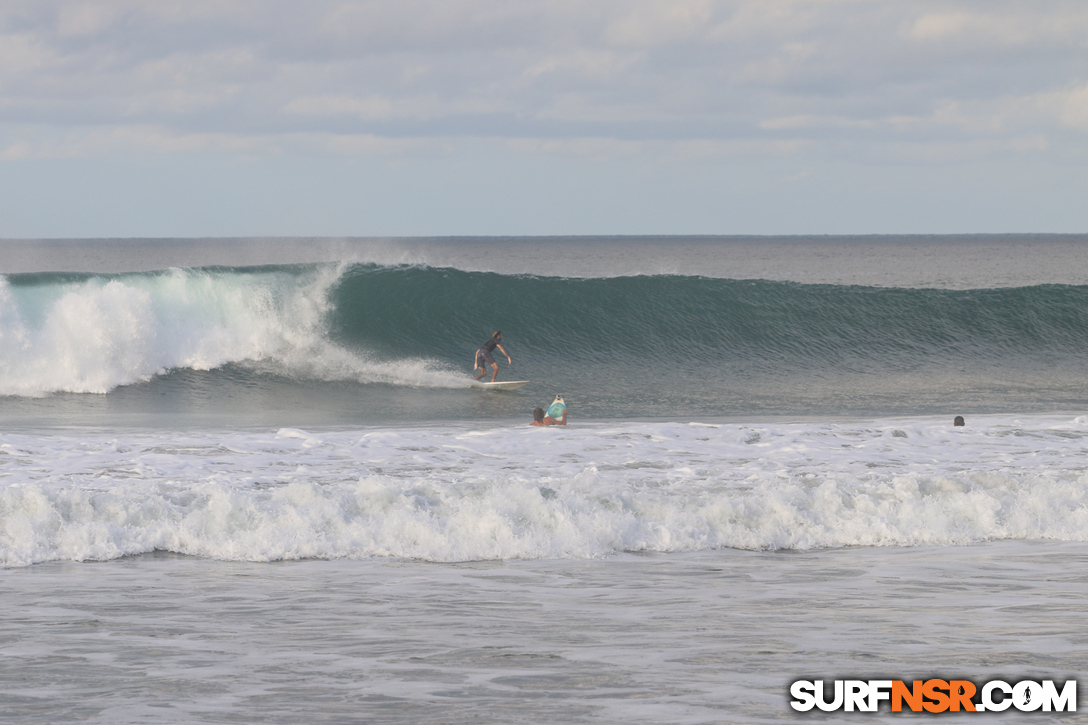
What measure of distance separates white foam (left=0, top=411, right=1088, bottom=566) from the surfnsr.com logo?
10.3 ft

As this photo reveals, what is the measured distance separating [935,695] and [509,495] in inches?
173

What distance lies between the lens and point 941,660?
15.8ft

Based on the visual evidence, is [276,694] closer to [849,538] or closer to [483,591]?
[483,591]

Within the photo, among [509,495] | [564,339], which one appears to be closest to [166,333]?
[564,339]

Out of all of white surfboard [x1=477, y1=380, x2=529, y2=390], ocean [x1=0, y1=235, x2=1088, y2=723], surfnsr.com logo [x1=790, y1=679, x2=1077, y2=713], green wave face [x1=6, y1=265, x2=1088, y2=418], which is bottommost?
surfnsr.com logo [x1=790, y1=679, x2=1077, y2=713]

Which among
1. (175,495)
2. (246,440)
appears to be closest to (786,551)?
(175,495)

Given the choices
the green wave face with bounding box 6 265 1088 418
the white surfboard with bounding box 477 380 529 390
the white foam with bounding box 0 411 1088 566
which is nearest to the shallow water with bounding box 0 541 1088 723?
the white foam with bounding box 0 411 1088 566

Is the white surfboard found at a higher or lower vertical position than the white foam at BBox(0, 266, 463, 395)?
lower

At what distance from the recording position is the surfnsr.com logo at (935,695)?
425cm

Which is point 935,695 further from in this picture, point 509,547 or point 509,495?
point 509,495

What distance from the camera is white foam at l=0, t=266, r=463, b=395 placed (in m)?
18.5

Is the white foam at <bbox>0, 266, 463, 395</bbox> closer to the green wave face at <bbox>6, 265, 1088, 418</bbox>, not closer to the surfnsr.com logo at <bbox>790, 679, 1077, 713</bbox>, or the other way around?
the green wave face at <bbox>6, 265, 1088, 418</bbox>

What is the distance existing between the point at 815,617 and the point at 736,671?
1106 mm

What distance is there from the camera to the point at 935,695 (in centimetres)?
438
